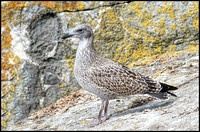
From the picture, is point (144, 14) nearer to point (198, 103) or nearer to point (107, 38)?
point (107, 38)

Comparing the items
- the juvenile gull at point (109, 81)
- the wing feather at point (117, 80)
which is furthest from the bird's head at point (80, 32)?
the wing feather at point (117, 80)

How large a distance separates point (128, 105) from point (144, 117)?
4.07 ft

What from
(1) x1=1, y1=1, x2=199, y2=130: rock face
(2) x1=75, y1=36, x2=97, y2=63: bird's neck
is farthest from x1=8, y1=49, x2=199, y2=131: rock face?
(2) x1=75, y1=36, x2=97, y2=63: bird's neck

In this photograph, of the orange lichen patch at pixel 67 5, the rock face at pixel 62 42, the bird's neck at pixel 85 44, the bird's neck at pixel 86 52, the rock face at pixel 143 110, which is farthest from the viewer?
the orange lichen patch at pixel 67 5

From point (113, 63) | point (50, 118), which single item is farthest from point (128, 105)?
point (50, 118)

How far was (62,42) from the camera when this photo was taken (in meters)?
7.84

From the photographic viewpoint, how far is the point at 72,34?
6016 millimetres

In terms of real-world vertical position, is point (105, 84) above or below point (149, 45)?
below

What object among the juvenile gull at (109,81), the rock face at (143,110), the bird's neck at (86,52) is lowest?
the rock face at (143,110)

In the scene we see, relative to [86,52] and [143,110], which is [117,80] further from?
[86,52]

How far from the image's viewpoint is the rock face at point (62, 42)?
7.73 m

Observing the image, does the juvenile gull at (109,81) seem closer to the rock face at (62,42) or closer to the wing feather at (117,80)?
the wing feather at (117,80)

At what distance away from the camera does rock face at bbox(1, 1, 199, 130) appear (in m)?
7.73

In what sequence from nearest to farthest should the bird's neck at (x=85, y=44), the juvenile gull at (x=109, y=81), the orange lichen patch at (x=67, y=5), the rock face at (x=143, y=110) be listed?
the rock face at (x=143, y=110) → the juvenile gull at (x=109, y=81) → the bird's neck at (x=85, y=44) → the orange lichen patch at (x=67, y=5)
